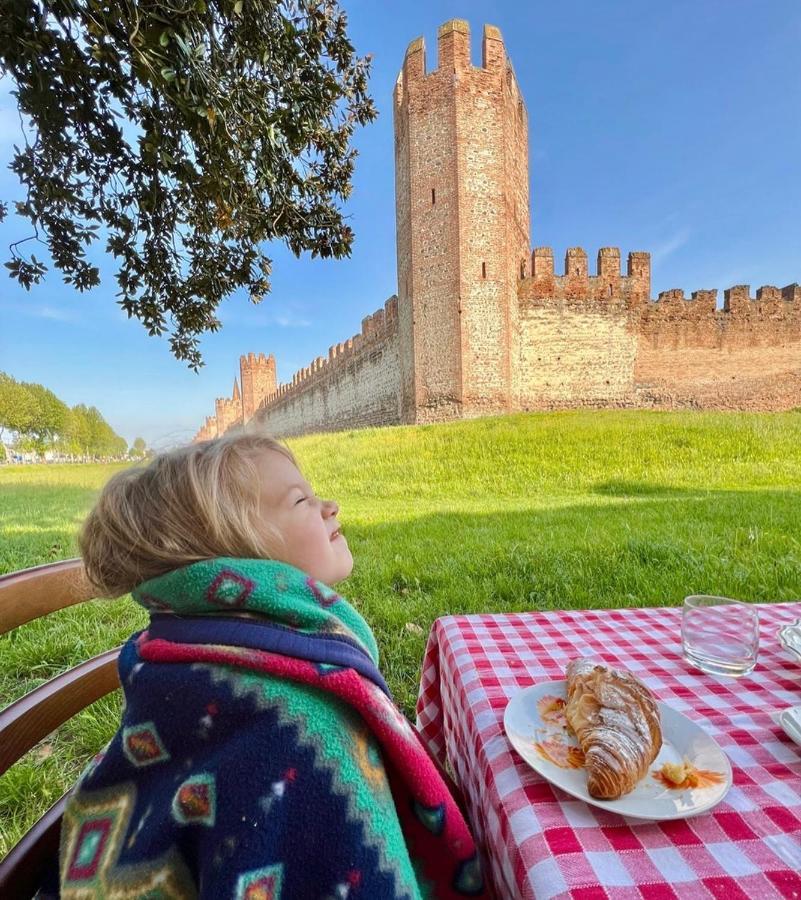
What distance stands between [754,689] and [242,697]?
0.89m

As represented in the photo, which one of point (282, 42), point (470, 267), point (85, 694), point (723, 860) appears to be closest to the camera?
point (723, 860)

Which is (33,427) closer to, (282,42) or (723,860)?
(282,42)

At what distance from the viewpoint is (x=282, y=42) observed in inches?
94.8

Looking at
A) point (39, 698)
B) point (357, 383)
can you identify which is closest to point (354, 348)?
point (357, 383)

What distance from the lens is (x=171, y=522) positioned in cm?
80

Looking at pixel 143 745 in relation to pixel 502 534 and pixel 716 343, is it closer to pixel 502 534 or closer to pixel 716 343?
pixel 502 534

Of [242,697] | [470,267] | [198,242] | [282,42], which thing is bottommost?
[242,697]

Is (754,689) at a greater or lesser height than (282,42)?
lesser

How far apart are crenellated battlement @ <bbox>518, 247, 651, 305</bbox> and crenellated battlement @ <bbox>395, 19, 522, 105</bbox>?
17.0 feet

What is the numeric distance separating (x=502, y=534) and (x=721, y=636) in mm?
3001

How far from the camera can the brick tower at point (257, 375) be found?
110ft

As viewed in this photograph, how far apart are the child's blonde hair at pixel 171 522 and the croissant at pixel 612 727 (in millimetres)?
538

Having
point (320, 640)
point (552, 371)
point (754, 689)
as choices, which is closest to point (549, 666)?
point (754, 689)

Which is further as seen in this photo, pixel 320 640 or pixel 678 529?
pixel 678 529
